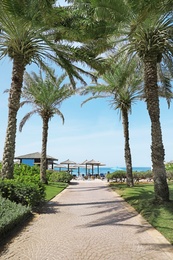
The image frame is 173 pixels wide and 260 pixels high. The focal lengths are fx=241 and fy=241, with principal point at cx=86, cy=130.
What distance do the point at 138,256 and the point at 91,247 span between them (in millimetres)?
1007

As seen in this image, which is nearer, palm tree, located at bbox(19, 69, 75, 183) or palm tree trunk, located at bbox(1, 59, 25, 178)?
palm tree trunk, located at bbox(1, 59, 25, 178)

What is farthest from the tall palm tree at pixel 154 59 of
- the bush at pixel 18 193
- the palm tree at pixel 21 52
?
the bush at pixel 18 193

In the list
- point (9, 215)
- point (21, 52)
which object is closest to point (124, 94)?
point (21, 52)

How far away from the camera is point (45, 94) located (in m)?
20.0

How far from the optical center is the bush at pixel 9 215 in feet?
18.1

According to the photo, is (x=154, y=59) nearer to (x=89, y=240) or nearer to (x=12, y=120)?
(x=12, y=120)

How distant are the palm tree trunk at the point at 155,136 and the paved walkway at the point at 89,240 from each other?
7.69 ft

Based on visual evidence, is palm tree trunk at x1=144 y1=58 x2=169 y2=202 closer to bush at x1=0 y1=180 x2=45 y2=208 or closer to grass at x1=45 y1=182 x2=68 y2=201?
bush at x1=0 y1=180 x2=45 y2=208

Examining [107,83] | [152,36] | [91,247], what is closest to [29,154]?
[107,83]

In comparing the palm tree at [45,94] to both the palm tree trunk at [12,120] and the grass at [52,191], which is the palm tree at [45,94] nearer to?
the grass at [52,191]

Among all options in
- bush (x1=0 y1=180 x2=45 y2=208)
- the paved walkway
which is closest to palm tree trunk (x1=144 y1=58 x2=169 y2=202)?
the paved walkway

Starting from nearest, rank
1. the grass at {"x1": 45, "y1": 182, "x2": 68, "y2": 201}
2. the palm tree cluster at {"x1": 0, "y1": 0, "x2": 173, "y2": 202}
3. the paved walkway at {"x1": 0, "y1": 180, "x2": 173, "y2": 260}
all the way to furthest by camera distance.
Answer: the paved walkway at {"x1": 0, "y1": 180, "x2": 173, "y2": 260} < the palm tree cluster at {"x1": 0, "y1": 0, "x2": 173, "y2": 202} < the grass at {"x1": 45, "y1": 182, "x2": 68, "y2": 201}

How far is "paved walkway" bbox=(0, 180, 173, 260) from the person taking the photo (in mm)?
4602

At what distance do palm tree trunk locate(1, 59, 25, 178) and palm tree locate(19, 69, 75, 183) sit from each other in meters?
8.50
